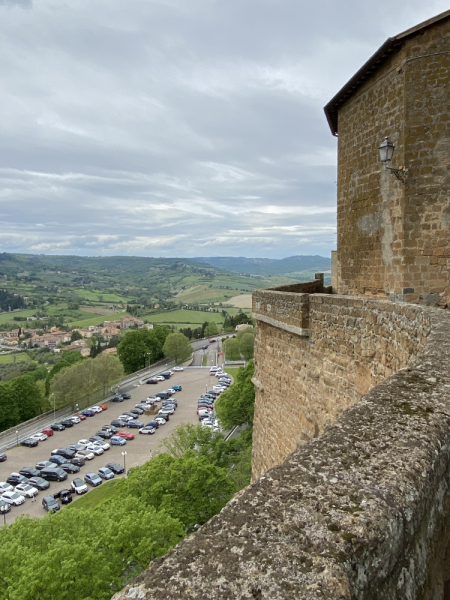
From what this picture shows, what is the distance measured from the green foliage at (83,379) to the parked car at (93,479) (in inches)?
924

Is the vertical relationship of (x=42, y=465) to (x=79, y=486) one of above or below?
below

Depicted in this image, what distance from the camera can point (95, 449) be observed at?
43.9m

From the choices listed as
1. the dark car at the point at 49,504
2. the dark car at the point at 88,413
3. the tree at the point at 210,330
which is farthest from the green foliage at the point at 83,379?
the tree at the point at 210,330

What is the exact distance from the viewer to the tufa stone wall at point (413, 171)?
796 cm

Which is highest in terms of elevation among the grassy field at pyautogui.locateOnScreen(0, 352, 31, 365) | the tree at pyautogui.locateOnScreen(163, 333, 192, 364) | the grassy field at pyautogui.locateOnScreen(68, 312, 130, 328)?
the tree at pyautogui.locateOnScreen(163, 333, 192, 364)

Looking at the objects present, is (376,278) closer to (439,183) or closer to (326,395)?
(439,183)

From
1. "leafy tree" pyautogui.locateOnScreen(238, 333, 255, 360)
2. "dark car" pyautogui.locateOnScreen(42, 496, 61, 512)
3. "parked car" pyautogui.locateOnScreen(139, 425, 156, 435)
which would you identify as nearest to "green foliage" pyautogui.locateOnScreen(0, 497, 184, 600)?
"dark car" pyautogui.locateOnScreen(42, 496, 61, 512)

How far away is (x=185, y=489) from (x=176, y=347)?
63366mm

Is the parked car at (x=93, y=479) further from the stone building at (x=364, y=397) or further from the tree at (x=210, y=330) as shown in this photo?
the tree at (x=210, y=330)

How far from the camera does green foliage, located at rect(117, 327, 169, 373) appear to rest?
81438mm

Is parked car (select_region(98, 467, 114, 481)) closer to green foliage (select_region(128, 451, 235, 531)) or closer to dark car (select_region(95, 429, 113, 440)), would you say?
dark car (select_region(95, 429, 113, 440))

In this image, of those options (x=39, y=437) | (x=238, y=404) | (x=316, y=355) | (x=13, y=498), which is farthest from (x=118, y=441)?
(x=316, y=355)

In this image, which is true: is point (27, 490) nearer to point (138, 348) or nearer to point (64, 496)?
point (64, 496)

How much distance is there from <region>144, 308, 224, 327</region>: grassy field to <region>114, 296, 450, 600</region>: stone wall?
5703 inches
